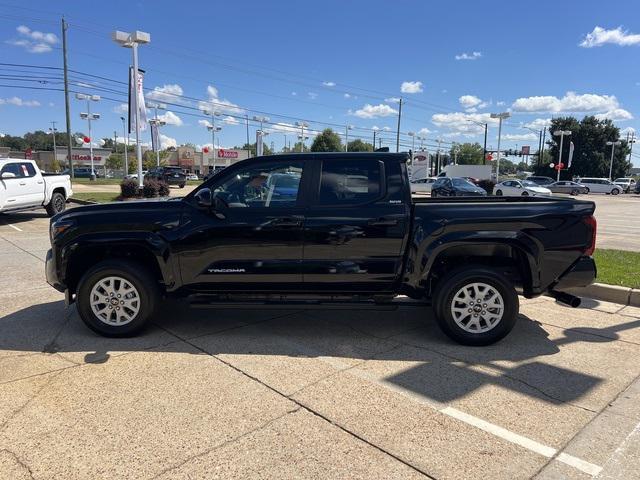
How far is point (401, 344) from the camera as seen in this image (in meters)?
4.79

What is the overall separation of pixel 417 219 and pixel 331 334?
4.84 ft

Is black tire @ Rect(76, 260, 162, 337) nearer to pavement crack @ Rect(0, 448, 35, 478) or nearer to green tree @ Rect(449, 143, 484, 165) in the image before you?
pavement crack @ Rect(0, 448, 35, 478)

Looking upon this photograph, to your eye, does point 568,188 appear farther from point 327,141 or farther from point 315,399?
point 327,141

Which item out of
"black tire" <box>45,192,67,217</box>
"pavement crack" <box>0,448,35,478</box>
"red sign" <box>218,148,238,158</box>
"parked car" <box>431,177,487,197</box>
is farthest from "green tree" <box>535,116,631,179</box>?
"pavement crack" <box>0,448,35,478</box>

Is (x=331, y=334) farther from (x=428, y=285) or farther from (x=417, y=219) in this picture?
(x=417, y=219)

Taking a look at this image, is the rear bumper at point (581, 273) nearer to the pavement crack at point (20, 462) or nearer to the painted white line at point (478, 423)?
the painted white line at point (478, 423)

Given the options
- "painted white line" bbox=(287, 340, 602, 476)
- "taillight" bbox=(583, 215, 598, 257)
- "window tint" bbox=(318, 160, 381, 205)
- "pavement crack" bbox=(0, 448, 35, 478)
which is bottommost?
"pavement crack" bbox=(0, 448, 35, 478)

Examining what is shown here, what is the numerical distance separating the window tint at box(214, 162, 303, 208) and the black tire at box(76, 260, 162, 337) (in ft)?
3.61

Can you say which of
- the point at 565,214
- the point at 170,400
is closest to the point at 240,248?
the point at 170,400

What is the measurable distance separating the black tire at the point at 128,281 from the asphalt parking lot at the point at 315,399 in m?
0.13

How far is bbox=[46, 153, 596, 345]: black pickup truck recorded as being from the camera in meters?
4.66

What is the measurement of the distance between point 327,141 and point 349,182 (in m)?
95.6

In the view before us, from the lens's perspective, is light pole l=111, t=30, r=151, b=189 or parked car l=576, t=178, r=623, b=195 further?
parked car l=576, t=178, r=623, b=195

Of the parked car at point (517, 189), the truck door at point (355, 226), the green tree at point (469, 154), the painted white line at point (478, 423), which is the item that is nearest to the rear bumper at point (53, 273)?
the truck door at point (355, 226)
